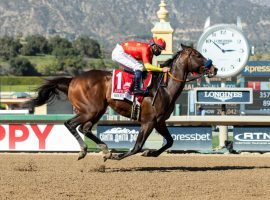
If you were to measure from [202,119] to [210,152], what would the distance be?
35.2 inches

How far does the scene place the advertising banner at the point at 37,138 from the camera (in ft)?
66.3

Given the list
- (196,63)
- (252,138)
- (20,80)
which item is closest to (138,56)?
(196,63)

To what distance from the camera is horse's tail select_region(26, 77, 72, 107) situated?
49.6 feet

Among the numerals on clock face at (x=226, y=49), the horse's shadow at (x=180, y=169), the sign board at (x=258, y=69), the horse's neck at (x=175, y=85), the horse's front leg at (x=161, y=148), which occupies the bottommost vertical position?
the horse's shadow at (x=180, y=169)

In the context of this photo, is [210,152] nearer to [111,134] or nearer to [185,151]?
[185,151]

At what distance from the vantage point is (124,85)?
14.1 meters

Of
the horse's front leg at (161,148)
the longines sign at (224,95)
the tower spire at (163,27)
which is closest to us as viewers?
the horse's front leg at (161,148)

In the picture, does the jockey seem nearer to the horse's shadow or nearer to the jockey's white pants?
the jockey's white pants

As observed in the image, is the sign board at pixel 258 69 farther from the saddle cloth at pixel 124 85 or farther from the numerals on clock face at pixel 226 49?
the saddle cloth at pixel 124 85

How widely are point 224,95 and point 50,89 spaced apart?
6365 millimetres

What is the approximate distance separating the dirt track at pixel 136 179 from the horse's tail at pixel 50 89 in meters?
1.28

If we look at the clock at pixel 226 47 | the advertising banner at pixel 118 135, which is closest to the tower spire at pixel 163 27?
the clock at pixel 226 47

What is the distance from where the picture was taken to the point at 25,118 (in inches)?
834

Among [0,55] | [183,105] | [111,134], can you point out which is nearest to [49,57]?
[0,55]
